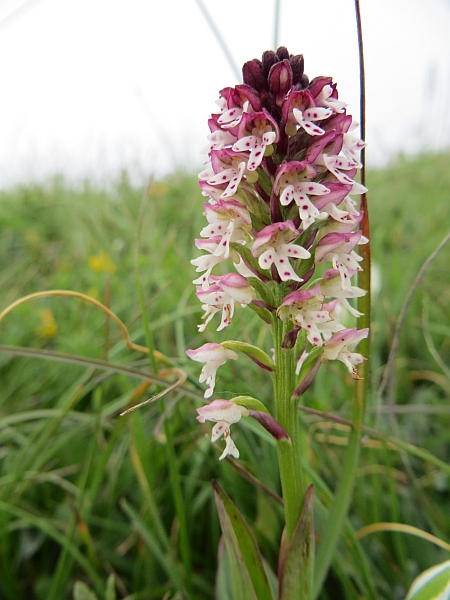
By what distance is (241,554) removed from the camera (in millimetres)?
716

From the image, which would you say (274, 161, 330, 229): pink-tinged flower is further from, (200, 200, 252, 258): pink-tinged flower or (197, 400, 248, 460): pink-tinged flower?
(197, 400, 248, 460): pink-tinged flower

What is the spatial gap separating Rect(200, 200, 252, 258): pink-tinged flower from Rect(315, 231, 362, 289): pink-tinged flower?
0.12m

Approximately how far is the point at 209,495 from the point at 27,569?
53 centimetres

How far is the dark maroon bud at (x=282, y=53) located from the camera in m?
0.74

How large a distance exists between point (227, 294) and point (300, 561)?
421 millimetres

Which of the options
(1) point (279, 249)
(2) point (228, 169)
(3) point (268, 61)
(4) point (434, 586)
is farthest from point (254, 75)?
(4) point (434, 586)

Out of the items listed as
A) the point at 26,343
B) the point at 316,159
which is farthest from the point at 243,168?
the point at 26,343

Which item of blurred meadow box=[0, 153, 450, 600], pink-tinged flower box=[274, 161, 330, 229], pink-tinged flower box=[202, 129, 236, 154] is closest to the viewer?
pink-tinged flower box=[274, 161, 330, 229]

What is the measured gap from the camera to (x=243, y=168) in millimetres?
681

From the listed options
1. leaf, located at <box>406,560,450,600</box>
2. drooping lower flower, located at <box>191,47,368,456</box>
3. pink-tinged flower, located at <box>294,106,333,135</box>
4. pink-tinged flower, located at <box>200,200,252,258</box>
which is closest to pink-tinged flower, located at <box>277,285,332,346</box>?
drooping lower flower, located at <box>191,47,368,456</box>

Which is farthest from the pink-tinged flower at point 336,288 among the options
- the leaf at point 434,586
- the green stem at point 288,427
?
the leaf at point 434,586

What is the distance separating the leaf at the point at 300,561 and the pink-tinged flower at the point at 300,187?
0.41m

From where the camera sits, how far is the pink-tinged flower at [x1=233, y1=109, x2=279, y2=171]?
0.66 m

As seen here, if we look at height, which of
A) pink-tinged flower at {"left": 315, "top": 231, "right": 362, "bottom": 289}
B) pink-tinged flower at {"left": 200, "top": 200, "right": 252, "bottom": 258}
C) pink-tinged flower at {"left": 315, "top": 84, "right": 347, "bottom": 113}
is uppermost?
pink-tinged flower at {"left": 315, "top": 84, "right": 347, "bottom": 113}
